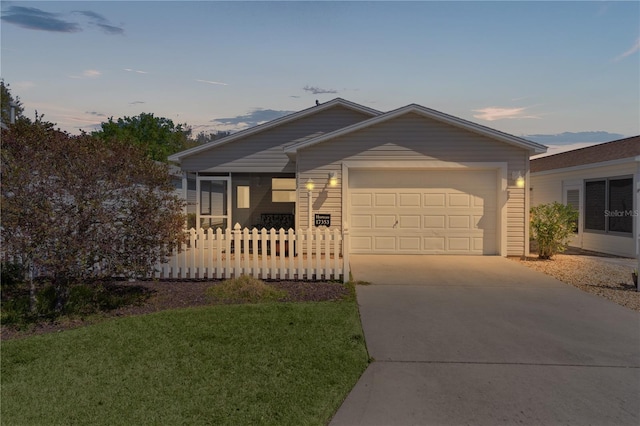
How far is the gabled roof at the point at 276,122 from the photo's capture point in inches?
508

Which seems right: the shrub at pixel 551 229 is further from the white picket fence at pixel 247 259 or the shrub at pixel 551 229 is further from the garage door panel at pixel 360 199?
the white picket fence at pixel 247 259

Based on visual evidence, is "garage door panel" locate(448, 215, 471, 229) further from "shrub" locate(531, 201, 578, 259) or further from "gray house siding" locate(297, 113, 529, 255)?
"shrub" locate(531, 201, 578, 259)

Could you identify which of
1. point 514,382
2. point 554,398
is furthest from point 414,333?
point 554,398

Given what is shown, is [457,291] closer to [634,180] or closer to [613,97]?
[634,180]

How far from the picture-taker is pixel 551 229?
10.9 meters

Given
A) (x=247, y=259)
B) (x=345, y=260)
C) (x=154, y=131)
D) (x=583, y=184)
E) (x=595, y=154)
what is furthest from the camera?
(x=154, y=131)

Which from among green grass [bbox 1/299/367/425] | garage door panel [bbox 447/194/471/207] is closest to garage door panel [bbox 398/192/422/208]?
garage door panel [bbox 447/194/471/207]

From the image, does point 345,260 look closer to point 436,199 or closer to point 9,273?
point 436,199

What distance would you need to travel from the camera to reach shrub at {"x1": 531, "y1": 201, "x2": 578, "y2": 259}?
35.8 ft

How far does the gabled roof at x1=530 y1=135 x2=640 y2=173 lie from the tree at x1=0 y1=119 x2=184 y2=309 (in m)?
13.2

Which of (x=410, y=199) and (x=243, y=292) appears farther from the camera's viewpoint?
(x=410, y=199)

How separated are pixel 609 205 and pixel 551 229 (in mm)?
3054

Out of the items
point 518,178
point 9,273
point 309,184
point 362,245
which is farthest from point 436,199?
point 9,273

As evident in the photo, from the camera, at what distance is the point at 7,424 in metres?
3.01
